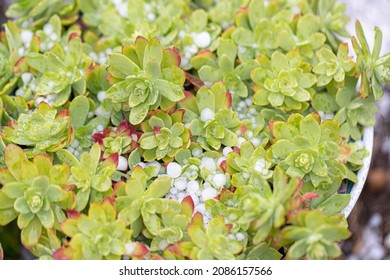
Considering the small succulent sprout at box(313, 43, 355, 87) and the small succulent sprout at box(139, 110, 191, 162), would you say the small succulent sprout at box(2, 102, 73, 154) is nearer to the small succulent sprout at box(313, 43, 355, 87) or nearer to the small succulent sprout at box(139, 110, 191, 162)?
the small succulent sprout at box(139, 110, 191, 162)

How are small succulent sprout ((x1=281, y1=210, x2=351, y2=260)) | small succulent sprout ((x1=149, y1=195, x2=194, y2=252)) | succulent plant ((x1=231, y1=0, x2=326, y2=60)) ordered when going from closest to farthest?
small succulent sprout ((x1=281, y1=210, x2=351, y2=260)), small succulent sprout ((x1=149, y1=195, x2=194, y2=252)), succulent plant ((x1=231, y1=0, x2=326, y2=60))

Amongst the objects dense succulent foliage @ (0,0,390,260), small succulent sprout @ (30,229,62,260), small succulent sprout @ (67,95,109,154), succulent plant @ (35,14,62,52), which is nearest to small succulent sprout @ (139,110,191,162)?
dense succulent foliage @ (0,0,390,260)

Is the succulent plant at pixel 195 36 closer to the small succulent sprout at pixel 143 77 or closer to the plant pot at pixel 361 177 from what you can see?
the small succulent sprout at pixel 143 77

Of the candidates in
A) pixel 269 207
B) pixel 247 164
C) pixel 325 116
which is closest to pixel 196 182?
pixel 247 164

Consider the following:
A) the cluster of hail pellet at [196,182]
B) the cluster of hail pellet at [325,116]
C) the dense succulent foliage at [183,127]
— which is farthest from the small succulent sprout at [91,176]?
the cluster of hail pellet at [325,116]
